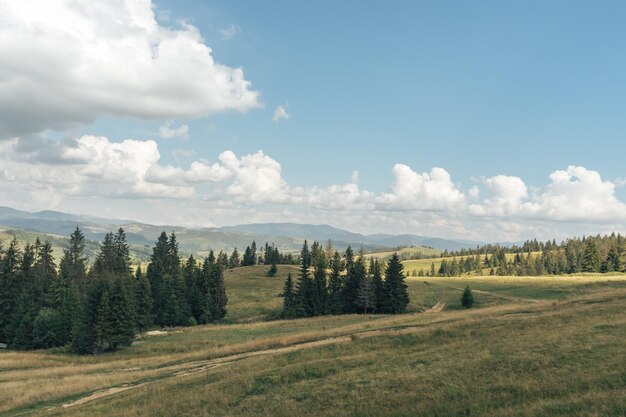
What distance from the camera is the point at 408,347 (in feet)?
95.9

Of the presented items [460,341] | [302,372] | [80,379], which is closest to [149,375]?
[80,379]

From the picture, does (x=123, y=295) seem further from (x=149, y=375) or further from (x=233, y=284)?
(x=233, y=284)

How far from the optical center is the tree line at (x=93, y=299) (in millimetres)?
61531

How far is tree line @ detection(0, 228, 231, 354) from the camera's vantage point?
2422 inches

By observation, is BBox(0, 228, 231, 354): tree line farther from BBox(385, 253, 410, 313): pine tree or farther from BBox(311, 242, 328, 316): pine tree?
BBox(385, 253, 410, 313): pine tree

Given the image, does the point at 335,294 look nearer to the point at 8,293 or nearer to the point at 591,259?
the point at 8,293

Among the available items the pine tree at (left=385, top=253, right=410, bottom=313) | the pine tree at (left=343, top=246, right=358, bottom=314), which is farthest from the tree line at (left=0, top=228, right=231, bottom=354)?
the pine tree at (left=385, top=253, right=410, bottom=313)

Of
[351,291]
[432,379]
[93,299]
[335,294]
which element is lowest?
[335,294]

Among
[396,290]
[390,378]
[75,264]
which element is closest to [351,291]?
[396,290]

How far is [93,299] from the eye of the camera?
6372cm

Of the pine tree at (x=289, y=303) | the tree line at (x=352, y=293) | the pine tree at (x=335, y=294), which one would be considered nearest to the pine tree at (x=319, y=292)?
the tree line at (x=352, y=293)

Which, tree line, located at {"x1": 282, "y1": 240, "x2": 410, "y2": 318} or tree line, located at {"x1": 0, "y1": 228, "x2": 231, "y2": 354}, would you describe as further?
tree line, located at {"x1": 282, "y1": 240, "x2": 410, "y2": 318}

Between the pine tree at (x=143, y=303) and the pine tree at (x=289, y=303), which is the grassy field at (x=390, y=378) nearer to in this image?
the pine tree at (x=143, y=303)

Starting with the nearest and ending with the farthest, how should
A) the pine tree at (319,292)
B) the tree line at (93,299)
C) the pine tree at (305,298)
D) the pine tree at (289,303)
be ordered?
1. the tree line at (93,299)
2. the pine tree at (289,303)
3. the pine tree at (305,298)
4. the pine tree at (319,292)
